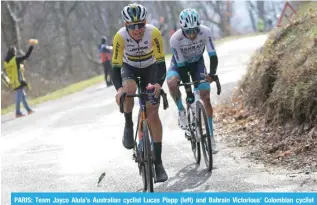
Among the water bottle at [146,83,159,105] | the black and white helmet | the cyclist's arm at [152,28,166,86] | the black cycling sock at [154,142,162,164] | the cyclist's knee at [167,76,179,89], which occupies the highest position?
the black and white helmet

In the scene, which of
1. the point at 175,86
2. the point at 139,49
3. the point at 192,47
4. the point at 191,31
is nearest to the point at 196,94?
the point at 175,86

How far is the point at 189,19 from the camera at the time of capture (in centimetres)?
848

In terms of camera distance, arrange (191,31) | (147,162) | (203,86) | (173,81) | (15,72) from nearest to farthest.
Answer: (147,162)
(191,31)
(173,81)
(203,86)
(15,72)

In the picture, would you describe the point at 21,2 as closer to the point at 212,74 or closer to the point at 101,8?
the point at 101,8

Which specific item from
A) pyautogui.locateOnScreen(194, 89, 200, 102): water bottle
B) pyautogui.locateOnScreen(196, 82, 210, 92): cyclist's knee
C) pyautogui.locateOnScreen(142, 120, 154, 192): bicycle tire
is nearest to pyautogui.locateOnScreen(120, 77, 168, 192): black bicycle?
pyautogui.locateOnScreen(142, 120, 154, 192): bicycle tire

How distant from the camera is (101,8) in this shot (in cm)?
6788

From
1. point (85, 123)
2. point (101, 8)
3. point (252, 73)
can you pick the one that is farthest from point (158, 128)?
point (101, 8)

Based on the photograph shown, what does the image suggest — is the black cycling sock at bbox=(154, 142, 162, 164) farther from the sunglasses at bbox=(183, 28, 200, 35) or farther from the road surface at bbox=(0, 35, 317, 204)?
the sunglasses at bbox=(183, 28, 200, 35)

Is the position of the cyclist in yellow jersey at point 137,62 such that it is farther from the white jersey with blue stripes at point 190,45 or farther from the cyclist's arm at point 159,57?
the white jersey with blue stripes at point 190,45

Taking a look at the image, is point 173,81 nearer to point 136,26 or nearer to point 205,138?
point 205,138

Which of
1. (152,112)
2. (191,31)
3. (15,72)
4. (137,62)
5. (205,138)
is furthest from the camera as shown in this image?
(15,72)

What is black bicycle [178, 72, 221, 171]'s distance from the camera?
8086mm
